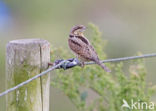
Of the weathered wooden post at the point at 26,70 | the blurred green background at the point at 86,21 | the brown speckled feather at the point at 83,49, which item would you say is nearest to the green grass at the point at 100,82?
the brown speckled feather at the point at 83,49

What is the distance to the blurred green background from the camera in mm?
9938

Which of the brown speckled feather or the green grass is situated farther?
the green grass

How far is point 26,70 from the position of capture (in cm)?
303

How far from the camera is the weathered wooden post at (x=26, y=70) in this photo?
3.00m

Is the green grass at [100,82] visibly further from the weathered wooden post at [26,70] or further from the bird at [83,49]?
Result: the weathered wooden post at [26,70]

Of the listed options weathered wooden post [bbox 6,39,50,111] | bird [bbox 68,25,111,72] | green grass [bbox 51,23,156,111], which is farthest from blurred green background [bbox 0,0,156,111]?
weathered wooden post [bbox 6,39,50,111]

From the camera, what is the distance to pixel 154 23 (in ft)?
35.8

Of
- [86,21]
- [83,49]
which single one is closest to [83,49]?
[83,49]

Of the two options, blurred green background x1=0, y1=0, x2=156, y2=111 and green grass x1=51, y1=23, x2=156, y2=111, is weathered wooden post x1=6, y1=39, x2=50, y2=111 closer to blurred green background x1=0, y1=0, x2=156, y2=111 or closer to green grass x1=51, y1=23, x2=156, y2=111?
green grass x1=51, y1=23, x2=156, y2=111

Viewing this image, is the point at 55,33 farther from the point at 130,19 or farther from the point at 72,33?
the point at 72,33

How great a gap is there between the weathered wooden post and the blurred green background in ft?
18.2

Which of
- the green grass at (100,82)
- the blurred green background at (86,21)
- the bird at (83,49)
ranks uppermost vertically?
the blurred green background at (86,21)

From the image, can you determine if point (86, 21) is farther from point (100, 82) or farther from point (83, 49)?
point (83, 49)

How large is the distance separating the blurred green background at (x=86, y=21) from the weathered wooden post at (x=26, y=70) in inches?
218
